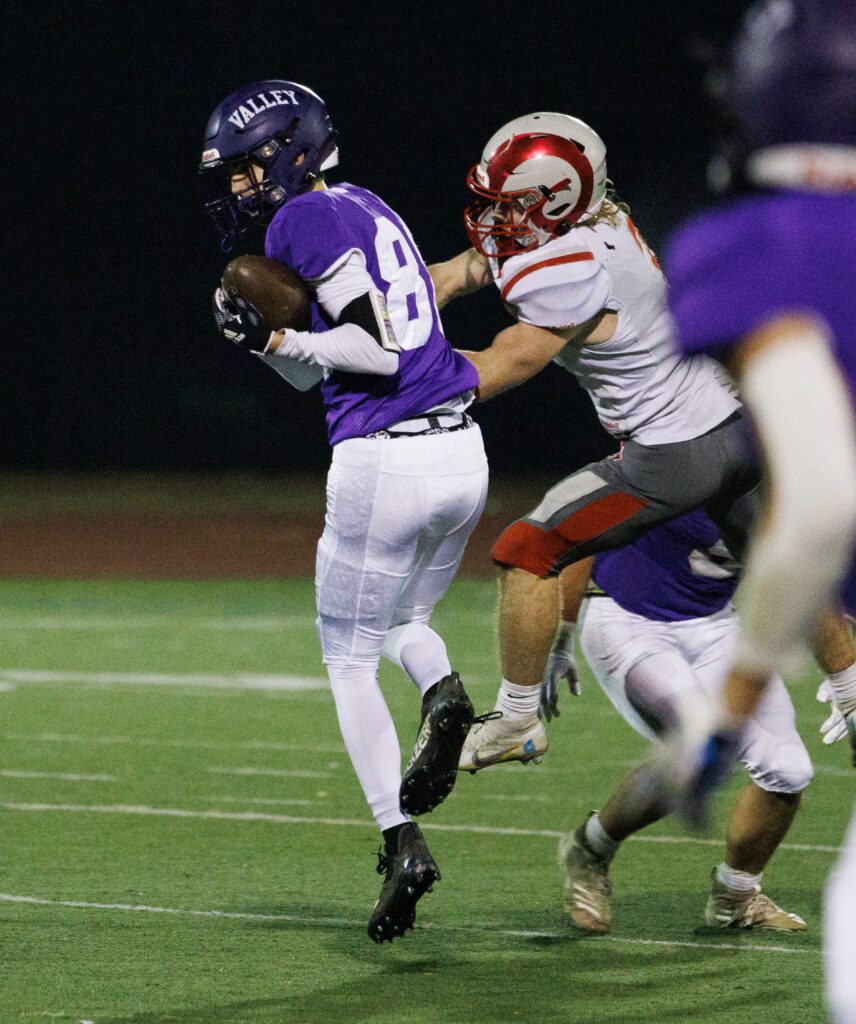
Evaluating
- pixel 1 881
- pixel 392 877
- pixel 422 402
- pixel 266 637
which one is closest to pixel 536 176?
pixel 422 402

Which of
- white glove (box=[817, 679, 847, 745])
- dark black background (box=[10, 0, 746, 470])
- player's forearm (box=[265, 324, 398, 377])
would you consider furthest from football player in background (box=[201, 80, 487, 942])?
dark black background (box=[10, 0, 746, 470])

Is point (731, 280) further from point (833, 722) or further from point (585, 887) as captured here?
point (585, 887)

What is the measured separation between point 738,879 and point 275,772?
257cm

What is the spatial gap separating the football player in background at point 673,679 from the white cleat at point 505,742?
0.24m

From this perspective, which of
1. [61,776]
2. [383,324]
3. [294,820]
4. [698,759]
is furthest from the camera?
[61,776]

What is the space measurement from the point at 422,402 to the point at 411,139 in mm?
16970

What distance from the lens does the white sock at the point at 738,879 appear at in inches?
165

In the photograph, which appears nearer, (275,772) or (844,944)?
(844,944)

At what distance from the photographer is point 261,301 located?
12.6 feet

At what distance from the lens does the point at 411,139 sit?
20359 mm

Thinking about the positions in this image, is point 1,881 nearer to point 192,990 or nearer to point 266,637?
point 192,990

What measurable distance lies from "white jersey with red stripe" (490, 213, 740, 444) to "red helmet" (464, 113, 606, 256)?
0.05 meters

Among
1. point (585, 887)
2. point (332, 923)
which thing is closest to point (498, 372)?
point (585, 887)

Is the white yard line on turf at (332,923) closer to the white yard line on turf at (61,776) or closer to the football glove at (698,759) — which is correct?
the white yard line on turf at (61,776)
